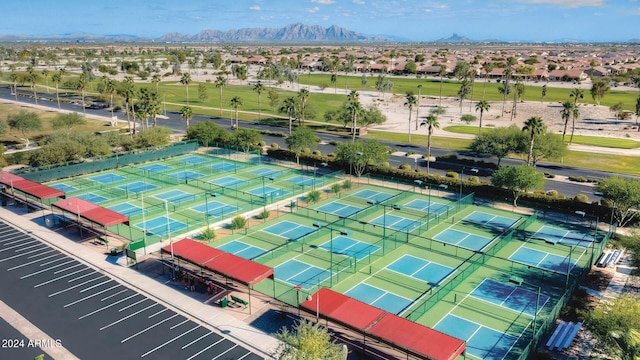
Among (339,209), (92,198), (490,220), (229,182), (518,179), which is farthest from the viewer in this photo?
(229,182)

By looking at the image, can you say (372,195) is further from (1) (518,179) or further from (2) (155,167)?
(2) (155,167)

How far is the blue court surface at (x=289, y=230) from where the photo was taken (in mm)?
44406

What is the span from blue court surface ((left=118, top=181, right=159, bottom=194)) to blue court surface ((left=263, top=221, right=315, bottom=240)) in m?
20.4

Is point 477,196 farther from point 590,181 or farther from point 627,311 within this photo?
point 627,311

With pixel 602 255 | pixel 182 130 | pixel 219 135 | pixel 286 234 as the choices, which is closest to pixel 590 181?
pixel 602 255

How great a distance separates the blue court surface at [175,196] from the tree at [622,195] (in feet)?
145

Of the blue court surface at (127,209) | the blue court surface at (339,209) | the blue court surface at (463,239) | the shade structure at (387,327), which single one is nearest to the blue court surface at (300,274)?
the shade structure at (387,327)

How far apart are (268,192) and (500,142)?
34270 millimetres

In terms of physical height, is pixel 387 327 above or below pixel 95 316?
above

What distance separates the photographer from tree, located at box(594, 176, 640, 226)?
44.1 m

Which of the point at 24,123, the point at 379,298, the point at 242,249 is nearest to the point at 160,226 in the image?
the point at 242,249

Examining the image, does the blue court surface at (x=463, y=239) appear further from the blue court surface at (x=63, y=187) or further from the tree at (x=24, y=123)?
the tree at (x=24, y=123)

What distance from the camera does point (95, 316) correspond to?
98.3 feet

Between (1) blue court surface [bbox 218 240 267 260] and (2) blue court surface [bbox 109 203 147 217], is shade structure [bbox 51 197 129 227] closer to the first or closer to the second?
(2) blue court surface [bbox 109 203 147 217]
